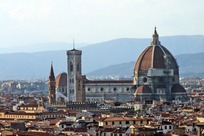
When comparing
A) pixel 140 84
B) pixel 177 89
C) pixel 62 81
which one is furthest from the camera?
pixel 62 81

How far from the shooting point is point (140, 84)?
13700cm

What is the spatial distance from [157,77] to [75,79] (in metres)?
12.1

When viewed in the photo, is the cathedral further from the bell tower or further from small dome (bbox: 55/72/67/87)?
small dome (bbox: 55/72/67/87)

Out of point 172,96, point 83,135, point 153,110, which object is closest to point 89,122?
point 83,135

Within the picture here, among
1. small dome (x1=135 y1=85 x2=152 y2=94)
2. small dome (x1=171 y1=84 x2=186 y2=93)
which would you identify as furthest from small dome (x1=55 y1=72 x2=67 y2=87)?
small dome (x1=171 y1=84 x2=186 y2=93)

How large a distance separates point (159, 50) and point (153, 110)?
Answer: 41.3 meters

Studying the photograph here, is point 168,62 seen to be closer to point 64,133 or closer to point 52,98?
point 52,98

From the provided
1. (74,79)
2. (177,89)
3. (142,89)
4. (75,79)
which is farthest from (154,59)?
(74,79)

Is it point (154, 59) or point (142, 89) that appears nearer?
point (142, 89)

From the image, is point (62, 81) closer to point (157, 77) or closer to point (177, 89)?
point (157, 77)

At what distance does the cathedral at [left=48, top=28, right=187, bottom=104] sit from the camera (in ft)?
434

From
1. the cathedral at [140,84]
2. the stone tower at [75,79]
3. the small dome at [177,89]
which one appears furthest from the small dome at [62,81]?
the small dome at [177,89]

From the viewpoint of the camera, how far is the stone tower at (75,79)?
137 m

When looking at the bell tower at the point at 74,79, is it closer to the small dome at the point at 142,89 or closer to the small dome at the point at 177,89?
the small dome at the point at 142,89
